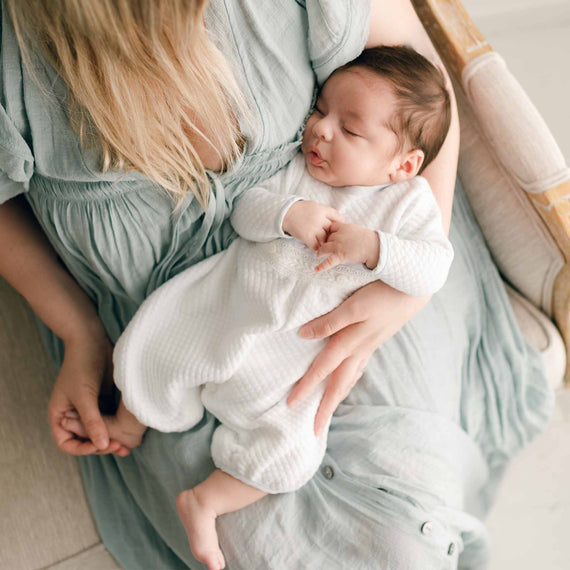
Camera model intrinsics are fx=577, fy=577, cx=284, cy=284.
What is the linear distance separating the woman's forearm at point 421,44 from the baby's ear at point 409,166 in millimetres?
97

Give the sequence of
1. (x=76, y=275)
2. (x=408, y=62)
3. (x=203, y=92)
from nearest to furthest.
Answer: (x=203, y=92) < (x=408, y=62) < (x=76, y=275)

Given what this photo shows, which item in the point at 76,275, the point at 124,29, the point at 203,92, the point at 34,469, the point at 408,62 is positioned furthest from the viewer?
the point at 34,469

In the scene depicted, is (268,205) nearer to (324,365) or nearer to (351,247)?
(351,247)

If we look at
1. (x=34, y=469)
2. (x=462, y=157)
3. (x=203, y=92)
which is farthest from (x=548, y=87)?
(x=34, y=469)

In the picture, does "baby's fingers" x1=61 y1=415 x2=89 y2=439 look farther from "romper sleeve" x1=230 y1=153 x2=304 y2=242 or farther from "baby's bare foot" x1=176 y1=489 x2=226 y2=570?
"romper sleeve" x1=230 y1=153 x2=304 y2=242

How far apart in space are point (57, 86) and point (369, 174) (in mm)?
419

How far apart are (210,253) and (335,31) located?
0.36 meters

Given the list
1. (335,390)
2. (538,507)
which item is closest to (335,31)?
(335,390)

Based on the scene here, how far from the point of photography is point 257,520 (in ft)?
2.71

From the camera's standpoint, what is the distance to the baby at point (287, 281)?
2.57ft

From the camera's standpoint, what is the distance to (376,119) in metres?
0.79

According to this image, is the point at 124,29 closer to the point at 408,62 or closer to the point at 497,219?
the point at 408,62

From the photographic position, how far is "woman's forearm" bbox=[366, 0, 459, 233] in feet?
2.89

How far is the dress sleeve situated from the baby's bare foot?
2.07ft
